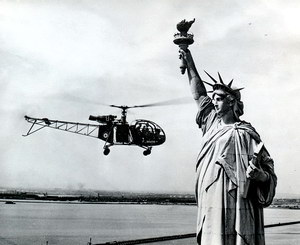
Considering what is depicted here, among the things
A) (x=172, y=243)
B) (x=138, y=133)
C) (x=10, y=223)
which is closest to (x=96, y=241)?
(x=172, y=243)

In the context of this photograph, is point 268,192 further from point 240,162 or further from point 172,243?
point 172,243

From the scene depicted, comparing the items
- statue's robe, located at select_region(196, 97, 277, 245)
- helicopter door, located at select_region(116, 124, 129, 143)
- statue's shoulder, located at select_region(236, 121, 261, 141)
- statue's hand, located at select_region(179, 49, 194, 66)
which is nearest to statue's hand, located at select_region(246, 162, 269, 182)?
statue's robe, located at select_region(196, 97, 277, 245)

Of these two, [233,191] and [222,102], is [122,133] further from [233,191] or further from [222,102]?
[233,191]

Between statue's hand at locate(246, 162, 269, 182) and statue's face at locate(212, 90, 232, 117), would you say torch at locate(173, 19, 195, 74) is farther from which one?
statue's hand at locate(246, 162, 269, 182)

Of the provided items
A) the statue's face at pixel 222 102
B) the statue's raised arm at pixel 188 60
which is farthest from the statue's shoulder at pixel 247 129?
the statue's raised arm at pixel 188 60

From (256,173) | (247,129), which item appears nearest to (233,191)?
(256,173)
